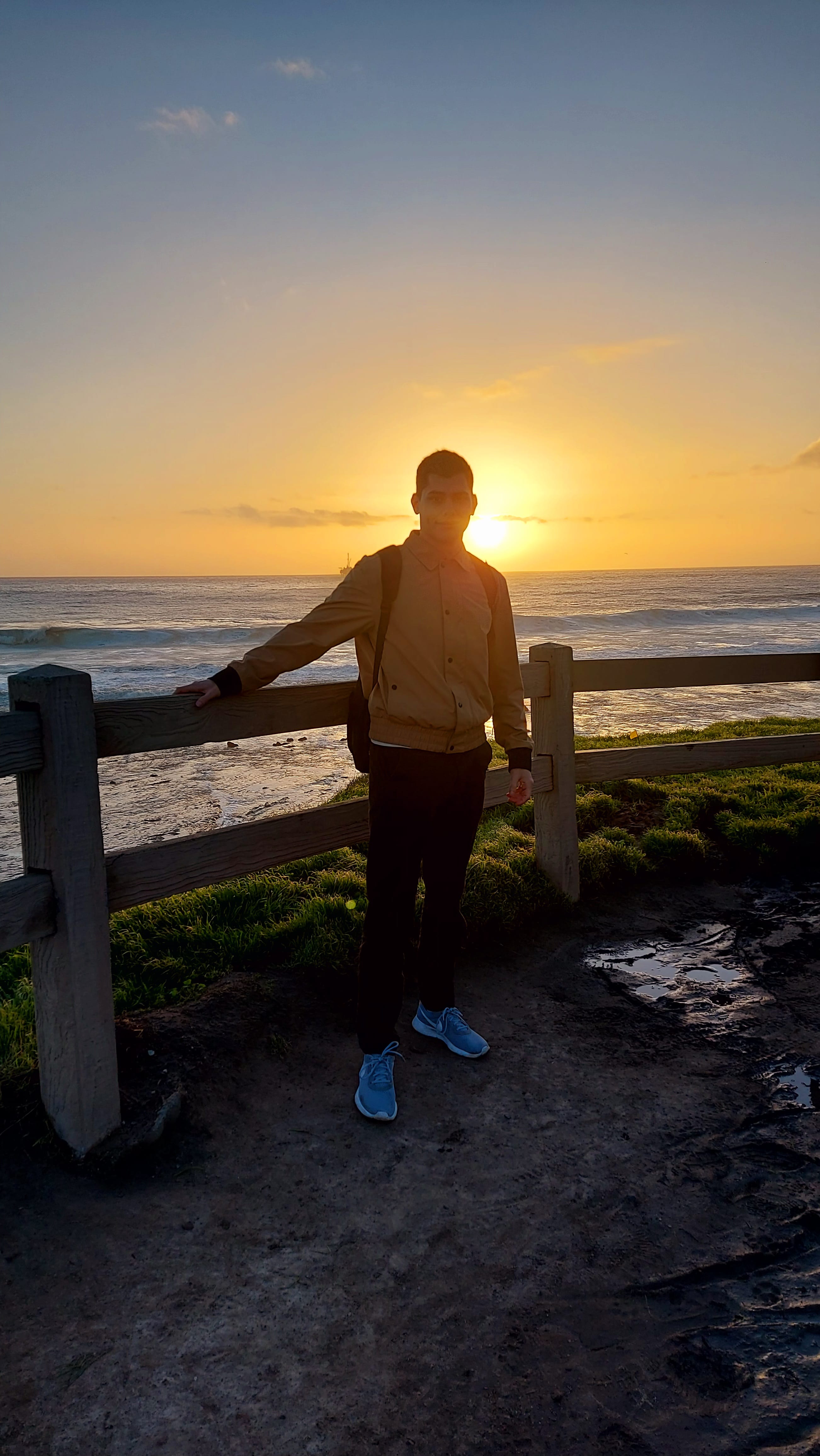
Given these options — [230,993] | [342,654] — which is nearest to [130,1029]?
A: [230,993]

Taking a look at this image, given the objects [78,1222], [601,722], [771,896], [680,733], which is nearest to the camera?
[78,1222]

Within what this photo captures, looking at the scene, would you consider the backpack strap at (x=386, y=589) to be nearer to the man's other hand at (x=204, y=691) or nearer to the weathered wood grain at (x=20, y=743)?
the man's other hand at (x=204, y=691)

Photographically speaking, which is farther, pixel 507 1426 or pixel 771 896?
pixel 771 896

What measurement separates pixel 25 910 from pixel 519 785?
1967 mm

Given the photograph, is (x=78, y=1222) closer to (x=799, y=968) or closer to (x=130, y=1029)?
(x=130, y=1029)

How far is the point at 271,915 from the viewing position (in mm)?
4594

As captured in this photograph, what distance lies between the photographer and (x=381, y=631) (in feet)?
10.2

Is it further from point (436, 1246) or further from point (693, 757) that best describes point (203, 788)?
point (436, 1246)

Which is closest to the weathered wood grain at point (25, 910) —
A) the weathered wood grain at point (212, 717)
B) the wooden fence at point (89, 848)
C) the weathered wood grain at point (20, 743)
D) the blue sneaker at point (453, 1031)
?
the wooden fence at point (89, 848)

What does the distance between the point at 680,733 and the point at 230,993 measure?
23.3 feet

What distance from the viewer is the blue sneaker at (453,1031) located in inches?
141

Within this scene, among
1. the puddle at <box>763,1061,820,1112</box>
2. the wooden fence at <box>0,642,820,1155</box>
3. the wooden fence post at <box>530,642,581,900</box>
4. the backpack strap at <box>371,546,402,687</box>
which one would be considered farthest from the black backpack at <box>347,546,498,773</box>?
the puddle at <box>763,1061,820,1112</box>

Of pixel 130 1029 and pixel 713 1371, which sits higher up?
pixel 130 1029

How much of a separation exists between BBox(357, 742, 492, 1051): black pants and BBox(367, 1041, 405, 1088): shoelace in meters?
0.03
